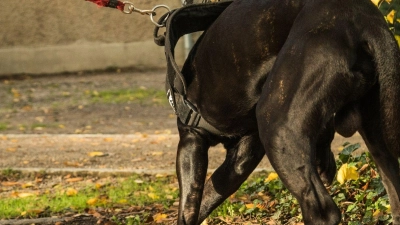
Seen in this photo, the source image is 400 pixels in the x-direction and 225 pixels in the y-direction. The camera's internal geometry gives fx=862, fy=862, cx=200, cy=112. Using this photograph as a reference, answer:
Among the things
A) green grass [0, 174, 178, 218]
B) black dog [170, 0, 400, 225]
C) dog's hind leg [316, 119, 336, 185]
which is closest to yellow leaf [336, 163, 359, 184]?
dog's hind leg [316, 119, 336, 185]

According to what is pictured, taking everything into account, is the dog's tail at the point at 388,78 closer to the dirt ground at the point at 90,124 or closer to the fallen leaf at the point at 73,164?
the dirt ground at the point at 90,124

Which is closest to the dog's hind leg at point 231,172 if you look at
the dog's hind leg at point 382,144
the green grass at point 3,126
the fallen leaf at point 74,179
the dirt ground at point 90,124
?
the dog's hind leg at point 382,144

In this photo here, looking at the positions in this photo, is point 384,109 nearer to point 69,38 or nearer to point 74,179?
point 74,179

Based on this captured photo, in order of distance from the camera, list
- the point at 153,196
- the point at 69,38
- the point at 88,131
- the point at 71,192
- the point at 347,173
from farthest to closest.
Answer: the point at 69,38 → the point at 88,131 → the point at 71,192 → the point at 153,196 → the point at 347,173

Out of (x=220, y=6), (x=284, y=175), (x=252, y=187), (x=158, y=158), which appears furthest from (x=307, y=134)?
(x=158, y=158)

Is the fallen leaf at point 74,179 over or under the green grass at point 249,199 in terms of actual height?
under

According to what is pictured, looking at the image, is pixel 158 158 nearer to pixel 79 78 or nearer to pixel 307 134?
pixel 307 134

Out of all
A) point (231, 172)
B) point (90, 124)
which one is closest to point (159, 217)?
point (231, 172)

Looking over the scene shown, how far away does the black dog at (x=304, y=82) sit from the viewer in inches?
143

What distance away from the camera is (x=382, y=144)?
4062mm

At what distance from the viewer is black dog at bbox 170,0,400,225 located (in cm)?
362

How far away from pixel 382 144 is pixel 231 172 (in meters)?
1.07

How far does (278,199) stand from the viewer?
19.7ft

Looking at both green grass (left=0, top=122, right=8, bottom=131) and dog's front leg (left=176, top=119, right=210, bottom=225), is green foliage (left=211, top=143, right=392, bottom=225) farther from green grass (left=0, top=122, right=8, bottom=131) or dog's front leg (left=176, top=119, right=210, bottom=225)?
green grass (left=0, top=122, right=8, bottom=131)
